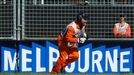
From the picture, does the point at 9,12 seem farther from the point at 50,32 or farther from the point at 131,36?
the point at 131,36

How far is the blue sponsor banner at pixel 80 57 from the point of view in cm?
1809

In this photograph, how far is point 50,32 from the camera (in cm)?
1825

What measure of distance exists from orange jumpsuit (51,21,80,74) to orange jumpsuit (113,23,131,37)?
2038 millimetres

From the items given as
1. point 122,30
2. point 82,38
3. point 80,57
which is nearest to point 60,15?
point 80,57

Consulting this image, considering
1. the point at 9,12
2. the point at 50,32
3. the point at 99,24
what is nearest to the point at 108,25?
the point at 99,24

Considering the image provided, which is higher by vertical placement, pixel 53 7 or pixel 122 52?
pixel 53 7

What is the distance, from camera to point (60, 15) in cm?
1814

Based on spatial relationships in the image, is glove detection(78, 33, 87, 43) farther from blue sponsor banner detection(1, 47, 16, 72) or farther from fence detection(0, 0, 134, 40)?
blue sponsor banner detection(1, 47, 16, 72)

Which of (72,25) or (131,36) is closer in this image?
(72,25)

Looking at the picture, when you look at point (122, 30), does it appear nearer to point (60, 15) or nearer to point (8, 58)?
point (60, 15)

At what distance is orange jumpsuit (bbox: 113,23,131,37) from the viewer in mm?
18203

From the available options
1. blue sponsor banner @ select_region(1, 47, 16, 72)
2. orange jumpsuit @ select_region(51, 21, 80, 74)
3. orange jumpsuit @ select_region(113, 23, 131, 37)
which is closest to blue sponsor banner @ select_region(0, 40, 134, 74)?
blue sponsor banner @ select_region(1, 47, 16, 72)

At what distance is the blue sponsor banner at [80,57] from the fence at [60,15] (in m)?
0.29

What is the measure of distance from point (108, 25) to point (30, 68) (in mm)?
2410
